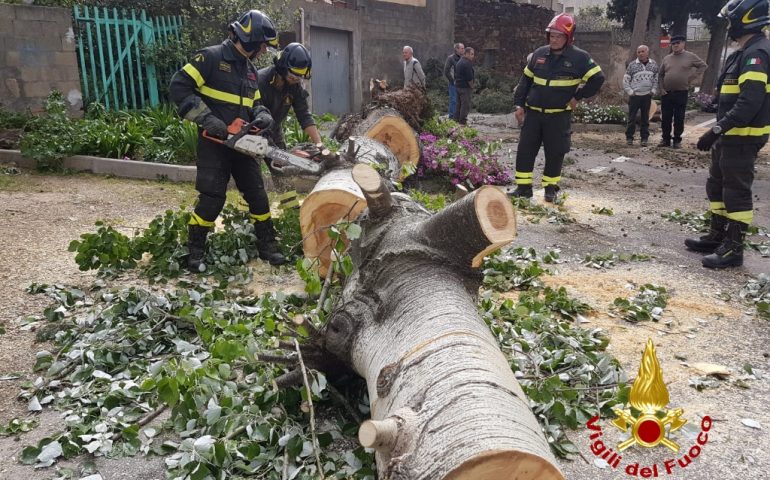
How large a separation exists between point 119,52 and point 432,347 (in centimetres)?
972

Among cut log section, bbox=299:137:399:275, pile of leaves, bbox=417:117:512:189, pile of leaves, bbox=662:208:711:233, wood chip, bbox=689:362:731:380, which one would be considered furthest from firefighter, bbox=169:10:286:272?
pile of leaves, bbox=662:208:711:233

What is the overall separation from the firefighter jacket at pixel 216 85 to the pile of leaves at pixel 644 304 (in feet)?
10.7

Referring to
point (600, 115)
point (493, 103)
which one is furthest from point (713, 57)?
point (600, 115)

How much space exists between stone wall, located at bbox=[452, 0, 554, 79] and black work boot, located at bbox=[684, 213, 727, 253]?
1942 centimetres

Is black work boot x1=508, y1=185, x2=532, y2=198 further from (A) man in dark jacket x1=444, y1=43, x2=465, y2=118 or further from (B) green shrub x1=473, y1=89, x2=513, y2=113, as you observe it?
(B) green shrub x1=473, y1=89, x2=513, y2=113

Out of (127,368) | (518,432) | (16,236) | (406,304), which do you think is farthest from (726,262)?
(16,236)

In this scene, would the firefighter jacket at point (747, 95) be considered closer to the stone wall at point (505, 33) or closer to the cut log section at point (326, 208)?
the cut log section at point (326, 208)

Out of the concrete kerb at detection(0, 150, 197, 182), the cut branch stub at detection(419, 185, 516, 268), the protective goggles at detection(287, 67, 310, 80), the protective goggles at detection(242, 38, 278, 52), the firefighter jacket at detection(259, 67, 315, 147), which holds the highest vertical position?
the protective goggles at detection(242, 38, 278, 52)

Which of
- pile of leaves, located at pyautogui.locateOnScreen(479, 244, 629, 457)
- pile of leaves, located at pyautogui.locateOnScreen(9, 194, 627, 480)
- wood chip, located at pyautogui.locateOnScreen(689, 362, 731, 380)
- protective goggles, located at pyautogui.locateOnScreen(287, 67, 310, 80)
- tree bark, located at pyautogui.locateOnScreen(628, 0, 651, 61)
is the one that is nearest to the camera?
pile of leaves, located at pyautogui.locateOnScreen(9, 194, 627, 480)

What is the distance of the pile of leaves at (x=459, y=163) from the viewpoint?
24.6 ft

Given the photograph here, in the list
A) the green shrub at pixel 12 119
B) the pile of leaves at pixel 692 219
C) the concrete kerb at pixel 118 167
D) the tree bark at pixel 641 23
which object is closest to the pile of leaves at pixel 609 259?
the pile of leaves at pixel 692 219

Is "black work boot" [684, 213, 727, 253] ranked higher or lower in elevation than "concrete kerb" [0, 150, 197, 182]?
lower

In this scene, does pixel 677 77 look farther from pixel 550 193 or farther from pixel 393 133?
pixel 393 133

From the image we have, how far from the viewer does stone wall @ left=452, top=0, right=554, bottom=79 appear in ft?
76.5
